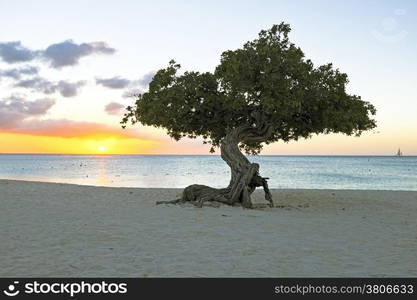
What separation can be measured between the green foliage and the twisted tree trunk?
0.78 metres

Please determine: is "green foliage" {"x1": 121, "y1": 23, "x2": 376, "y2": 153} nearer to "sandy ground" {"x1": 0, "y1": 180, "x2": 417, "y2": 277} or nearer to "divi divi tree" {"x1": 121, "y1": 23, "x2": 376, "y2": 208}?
"divi divi tree" {"x1": 121, "y1": 23, "x2": 376, "y2": 208}

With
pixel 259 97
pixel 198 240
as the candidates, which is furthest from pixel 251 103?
pixel 198 240

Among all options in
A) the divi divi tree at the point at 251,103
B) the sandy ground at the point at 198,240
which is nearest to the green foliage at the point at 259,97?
the divi divi tree at the point at 251,103

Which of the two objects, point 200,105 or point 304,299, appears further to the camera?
point 200,105

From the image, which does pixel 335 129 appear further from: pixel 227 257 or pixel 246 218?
pixel 227 257

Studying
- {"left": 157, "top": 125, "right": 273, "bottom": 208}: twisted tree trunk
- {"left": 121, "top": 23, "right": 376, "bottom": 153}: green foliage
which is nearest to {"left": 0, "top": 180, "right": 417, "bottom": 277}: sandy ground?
{"left": 157, "top": 125, "right": 273, "bottom": 208}: twisted tree trunk

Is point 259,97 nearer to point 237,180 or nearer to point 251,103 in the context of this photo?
point 251,103

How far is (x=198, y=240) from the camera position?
14.0 m

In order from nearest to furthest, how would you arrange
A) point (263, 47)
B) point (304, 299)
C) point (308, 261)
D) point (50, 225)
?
point (304, 299)
point (308, 261)
point (50, 225)
point (263, 47)

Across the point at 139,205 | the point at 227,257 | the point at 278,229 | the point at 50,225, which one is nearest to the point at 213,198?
the point at 139,205

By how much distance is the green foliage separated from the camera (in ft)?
70.8

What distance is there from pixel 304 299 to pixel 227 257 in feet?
10.8

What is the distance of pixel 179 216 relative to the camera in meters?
19.3

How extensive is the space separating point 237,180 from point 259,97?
456 centimetres
